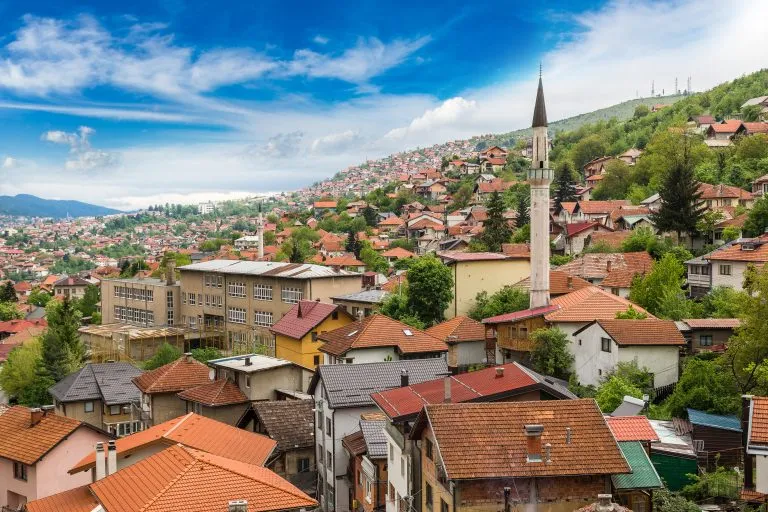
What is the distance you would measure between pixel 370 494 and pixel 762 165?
60161 mm

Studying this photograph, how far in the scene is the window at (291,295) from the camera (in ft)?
183

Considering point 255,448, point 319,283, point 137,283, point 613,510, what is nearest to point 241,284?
point 319,283

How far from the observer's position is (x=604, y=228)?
64875 millimetres

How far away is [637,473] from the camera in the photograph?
1838cm

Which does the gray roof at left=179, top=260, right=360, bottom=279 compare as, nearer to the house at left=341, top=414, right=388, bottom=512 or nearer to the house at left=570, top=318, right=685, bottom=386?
the house at left=570, top=318, right=685, bottom=386

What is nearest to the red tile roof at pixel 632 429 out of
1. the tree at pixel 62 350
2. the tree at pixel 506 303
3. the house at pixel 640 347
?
the house at pixel 640 347

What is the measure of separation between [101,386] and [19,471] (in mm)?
11935

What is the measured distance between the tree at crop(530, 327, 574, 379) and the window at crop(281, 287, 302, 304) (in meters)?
26.0

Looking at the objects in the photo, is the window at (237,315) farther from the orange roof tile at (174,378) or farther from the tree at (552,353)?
the tree at (552,353)

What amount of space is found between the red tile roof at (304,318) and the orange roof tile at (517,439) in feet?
85.1

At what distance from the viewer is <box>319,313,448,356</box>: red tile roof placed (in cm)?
3566

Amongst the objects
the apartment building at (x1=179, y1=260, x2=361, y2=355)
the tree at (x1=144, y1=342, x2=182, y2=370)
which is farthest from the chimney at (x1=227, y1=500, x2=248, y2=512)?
the apartment building at (x1=179, y1=260, x2=361, y2=355)

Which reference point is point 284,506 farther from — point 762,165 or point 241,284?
point 762,165

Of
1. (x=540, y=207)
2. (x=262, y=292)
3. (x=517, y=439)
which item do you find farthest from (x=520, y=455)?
(x=262, y=292)
